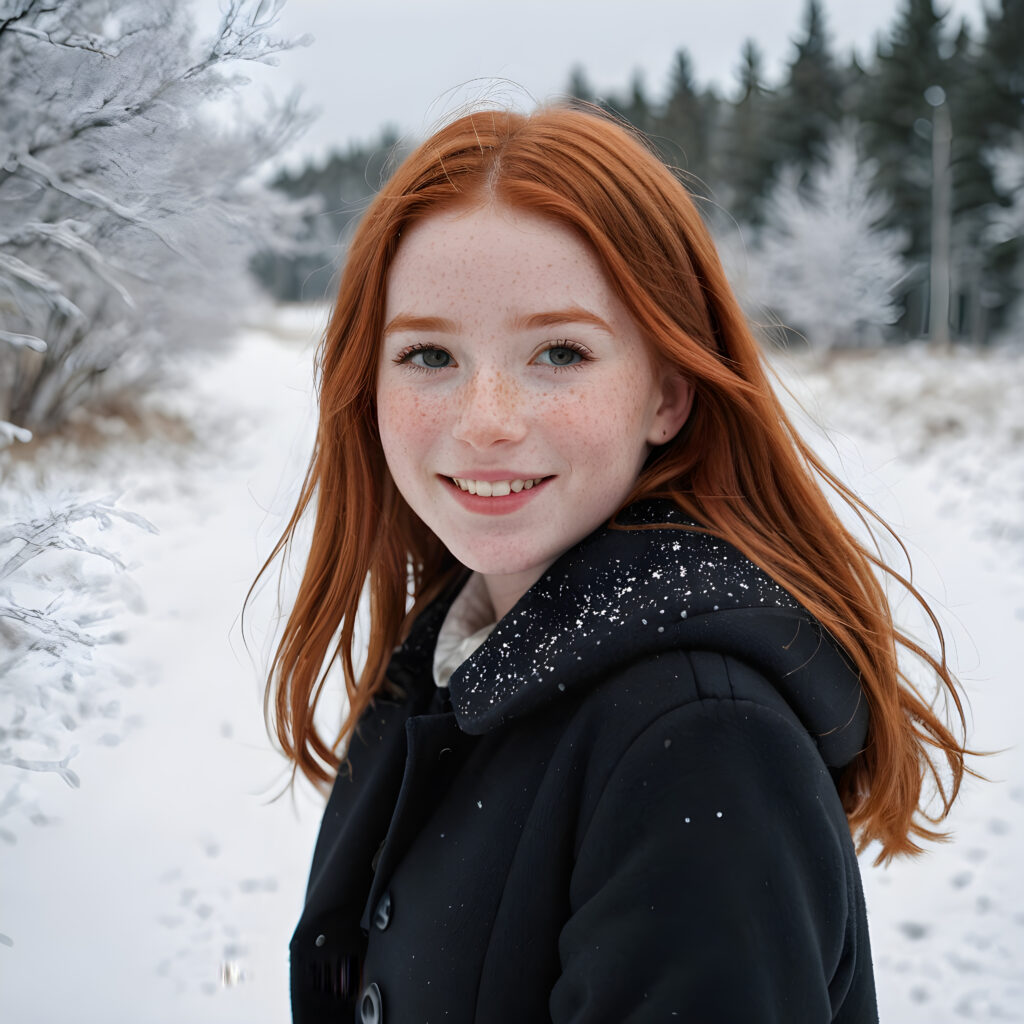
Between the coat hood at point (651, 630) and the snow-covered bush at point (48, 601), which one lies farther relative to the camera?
the snow-covered bush at point (48, 601)

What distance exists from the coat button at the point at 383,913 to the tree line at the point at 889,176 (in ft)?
75.7

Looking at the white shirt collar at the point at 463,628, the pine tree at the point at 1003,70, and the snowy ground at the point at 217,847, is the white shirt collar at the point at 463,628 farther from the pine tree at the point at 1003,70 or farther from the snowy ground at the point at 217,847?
the pine tree at the point at 1003,70

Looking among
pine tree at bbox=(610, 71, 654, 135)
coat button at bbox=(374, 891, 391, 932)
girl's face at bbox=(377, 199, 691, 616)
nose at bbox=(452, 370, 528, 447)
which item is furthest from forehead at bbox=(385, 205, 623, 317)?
pine tree at bbox=(610, 71, 654, 135)

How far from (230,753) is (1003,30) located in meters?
29.6

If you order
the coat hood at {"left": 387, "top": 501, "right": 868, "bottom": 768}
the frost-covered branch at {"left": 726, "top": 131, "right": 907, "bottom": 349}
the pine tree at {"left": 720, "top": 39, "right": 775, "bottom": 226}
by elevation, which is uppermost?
the pine tree at {"left": 720, "top": 39, "right": 775, "bottom": 226}

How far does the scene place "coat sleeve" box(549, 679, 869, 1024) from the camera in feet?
2.98

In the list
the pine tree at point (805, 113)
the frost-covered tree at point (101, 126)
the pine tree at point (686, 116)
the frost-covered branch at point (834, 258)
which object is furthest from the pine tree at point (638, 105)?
the frost-covered tree at point (101, 126)

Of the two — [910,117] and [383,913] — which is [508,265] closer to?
[383,913]

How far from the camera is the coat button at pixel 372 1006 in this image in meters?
1.36

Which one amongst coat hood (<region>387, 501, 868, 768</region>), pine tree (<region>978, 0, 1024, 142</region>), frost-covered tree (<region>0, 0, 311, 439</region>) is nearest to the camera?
coat hood (<region>387, 501, 868, 768</region>)

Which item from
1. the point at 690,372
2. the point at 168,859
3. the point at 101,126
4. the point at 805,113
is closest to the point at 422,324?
the point at 690,372

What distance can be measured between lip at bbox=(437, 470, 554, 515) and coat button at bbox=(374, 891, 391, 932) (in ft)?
2.11

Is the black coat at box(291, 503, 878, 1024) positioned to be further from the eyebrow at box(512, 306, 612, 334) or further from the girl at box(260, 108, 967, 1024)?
the eyebrow at box(512, 306, 612, 334)

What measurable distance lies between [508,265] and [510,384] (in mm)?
168
